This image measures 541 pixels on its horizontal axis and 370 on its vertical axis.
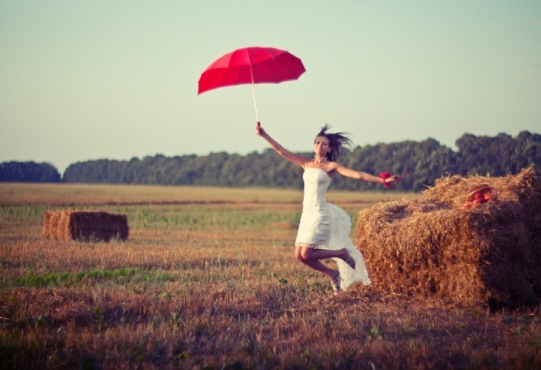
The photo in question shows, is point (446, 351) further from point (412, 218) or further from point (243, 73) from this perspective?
point (243, 73)

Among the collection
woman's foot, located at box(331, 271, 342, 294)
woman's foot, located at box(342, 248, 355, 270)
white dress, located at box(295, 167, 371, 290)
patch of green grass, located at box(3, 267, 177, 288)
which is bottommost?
patch of green grass, located at box(3, 267, 177, 288)

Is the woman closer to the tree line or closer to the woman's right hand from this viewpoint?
the woman's right hand

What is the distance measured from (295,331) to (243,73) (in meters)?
4.07

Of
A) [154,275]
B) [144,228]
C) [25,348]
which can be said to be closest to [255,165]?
[144,228]

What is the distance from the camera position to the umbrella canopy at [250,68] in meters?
9.12

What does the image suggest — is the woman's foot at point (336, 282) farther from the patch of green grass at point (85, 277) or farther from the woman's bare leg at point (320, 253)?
the patch of green grass at point (85, 277)

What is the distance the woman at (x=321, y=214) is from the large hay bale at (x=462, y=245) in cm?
44

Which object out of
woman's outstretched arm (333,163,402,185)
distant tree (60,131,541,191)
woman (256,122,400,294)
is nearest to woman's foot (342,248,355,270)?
woman (256,122,400,294)

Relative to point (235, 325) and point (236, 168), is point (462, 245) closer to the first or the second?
point (235, 325)

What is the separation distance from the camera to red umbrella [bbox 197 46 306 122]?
9.12 metres

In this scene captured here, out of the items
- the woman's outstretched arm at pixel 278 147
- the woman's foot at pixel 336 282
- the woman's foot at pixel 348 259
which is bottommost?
the woman's foot at pixel 336 282

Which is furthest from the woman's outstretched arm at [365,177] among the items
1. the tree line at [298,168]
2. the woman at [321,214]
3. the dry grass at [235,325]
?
the tree line at [298,168]

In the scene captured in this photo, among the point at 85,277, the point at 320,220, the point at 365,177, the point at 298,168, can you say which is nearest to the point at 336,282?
the point at 320,220

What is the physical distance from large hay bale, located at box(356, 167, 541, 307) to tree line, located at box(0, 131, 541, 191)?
736 centimetres
